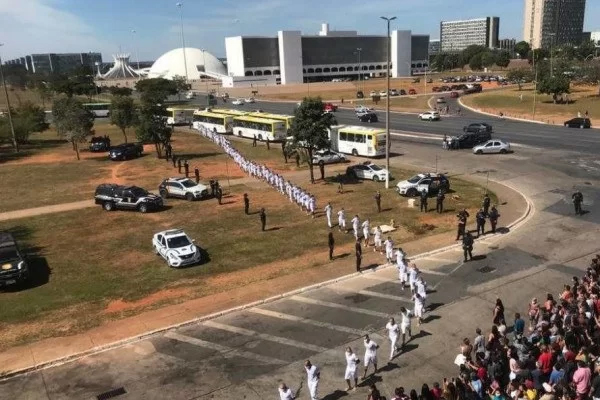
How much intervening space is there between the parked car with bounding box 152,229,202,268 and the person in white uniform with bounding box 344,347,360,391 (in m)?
11.5

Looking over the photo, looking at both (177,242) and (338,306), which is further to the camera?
(177,242)

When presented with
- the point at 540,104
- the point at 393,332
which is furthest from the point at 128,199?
the point at 540,104

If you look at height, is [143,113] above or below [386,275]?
above

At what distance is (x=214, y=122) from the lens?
6869 cm

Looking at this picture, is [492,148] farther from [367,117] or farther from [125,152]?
[125,152]

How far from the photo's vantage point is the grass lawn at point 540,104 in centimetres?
7244

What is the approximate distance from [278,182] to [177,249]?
14052 millimetres

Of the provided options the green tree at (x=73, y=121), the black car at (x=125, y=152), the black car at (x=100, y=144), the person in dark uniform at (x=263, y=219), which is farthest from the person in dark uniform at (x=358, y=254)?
the black car at (x=100, y=144)

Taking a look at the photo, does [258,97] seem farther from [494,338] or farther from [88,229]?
[494,338]

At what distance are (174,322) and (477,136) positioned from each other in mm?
40644

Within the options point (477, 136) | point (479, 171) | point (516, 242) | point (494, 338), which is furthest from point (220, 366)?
point (477, 136)

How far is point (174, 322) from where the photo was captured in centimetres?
1784

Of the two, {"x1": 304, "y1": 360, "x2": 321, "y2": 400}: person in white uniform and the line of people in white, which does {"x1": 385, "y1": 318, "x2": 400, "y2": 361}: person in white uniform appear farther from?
the line of people in white

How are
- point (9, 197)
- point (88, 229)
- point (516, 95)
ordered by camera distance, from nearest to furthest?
point (88, 229), point (9, 197), point (516, 95)
